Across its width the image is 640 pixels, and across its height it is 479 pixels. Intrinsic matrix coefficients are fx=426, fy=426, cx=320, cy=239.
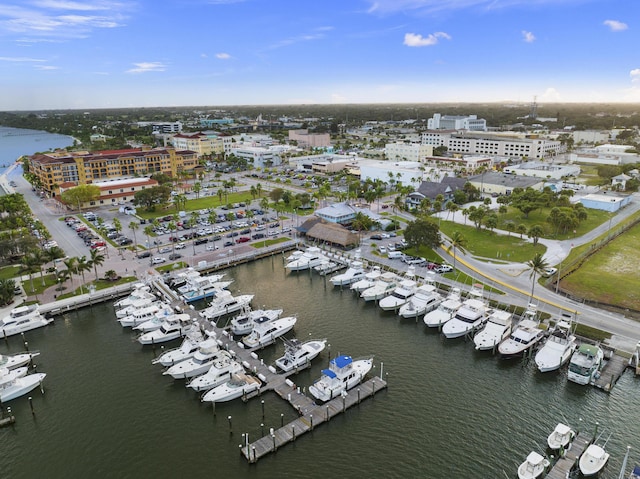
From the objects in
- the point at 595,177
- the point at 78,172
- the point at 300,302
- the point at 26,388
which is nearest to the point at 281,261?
the point at 300,302

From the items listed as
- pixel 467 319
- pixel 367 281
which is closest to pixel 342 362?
pixel 467 319

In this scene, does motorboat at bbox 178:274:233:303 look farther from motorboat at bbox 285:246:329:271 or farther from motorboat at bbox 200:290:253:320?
motorboat at bbox 285:246:329:271

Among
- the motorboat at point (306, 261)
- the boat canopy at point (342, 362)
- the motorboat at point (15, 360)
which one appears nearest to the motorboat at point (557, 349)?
the boat canopy at point (342, 362)

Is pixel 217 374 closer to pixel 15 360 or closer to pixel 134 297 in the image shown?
pixel 15 360

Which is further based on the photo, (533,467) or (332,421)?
(332,421)

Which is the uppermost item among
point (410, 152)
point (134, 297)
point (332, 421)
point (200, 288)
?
point (410, 152)

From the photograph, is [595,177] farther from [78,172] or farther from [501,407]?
[78,172]
